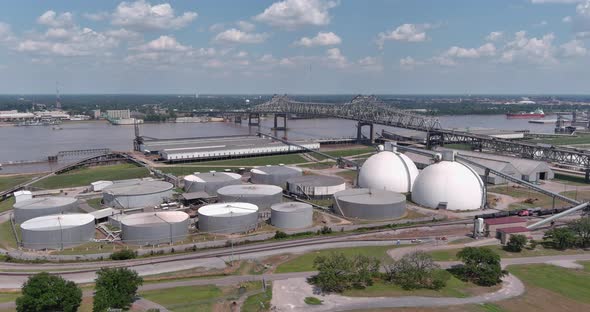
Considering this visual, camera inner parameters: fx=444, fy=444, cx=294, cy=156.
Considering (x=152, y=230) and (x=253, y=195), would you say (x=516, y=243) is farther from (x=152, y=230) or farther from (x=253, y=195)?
(x=152, y=230)

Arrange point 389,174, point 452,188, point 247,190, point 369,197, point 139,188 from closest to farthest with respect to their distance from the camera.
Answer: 1. point 369,197
2. point 452,188
3. point 247,190
4. point 139,188
5. point 389,174

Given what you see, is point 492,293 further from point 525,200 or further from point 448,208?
point 525,200

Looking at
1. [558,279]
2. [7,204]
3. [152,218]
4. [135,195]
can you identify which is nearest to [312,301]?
[558,279]

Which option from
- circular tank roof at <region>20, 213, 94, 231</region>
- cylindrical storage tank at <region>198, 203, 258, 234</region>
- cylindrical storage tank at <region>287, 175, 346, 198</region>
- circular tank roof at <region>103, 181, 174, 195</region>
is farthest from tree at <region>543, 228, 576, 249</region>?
circular tank roof at <region>20, 213, 94, 231</region>

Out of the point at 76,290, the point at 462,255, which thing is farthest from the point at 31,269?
the point at 462,255

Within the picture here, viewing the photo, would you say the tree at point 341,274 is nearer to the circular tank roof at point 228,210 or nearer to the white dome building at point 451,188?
the circular tank roof at point 228,210

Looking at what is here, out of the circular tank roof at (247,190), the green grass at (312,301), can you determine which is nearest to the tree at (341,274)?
the green grass at (312,301)

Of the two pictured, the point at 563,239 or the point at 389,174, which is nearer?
the point at 563,239
